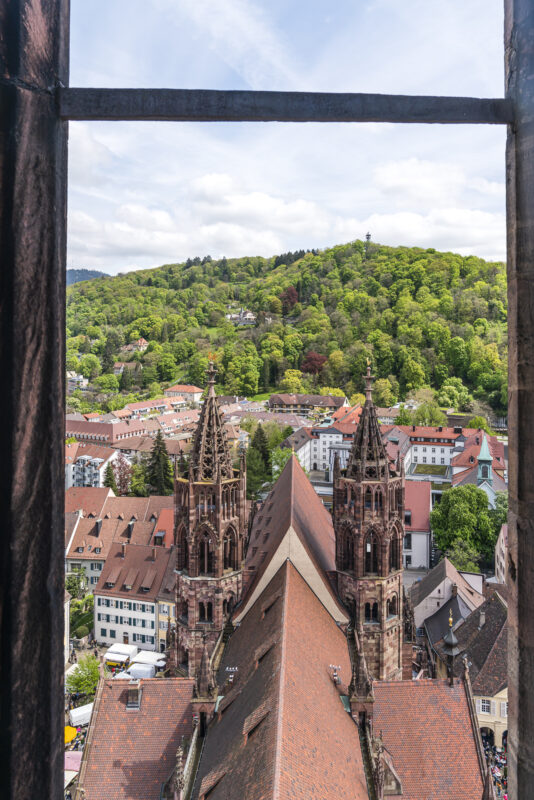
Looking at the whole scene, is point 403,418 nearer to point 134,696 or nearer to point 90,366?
point 134,696

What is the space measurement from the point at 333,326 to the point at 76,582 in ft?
306

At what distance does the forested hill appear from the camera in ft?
306

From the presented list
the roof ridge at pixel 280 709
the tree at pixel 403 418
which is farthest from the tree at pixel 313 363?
the roof ridge at pixel 280 709

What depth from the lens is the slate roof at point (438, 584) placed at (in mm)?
31812

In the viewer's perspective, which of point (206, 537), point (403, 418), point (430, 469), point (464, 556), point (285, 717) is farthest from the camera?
point (403, 418)

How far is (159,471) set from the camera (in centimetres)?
5703

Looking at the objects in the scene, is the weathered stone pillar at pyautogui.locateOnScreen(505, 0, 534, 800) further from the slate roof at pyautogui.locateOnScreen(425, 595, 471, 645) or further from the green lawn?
the green lawn

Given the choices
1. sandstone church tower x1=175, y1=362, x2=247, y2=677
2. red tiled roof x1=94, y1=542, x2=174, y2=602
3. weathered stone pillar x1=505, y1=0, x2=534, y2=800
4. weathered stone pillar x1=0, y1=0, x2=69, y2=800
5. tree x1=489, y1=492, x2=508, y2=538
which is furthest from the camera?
tree x1=489, y1=492, x2=508, y2=538

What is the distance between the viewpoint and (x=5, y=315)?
5.89 feet

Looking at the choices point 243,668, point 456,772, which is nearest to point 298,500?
point 243,668

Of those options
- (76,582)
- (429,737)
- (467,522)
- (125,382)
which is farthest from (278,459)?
(125,382)

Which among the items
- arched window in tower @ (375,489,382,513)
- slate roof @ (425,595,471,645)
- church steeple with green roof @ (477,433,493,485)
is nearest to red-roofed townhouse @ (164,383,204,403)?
church steeple with green roof @ (477,433,493,485)

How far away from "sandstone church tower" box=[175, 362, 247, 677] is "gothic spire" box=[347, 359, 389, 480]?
13.2 feet

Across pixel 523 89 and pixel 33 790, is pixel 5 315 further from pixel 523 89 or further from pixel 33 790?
pixel 523 89
